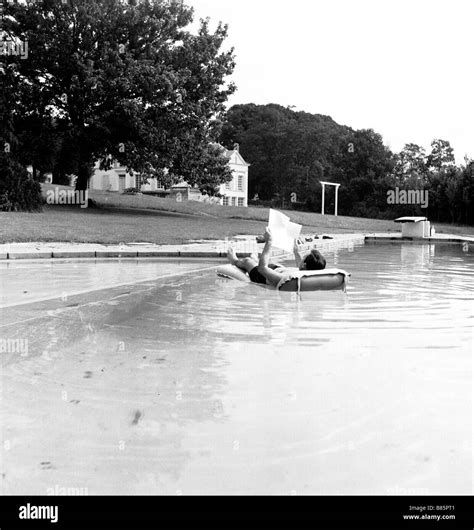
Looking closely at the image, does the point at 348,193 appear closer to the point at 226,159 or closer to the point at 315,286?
the point at 226,159

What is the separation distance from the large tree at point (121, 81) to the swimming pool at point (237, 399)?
3077 cm

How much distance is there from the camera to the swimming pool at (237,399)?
356cm

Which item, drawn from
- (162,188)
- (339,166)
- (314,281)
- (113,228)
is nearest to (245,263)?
(314,281)

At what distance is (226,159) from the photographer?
43812 millimetres

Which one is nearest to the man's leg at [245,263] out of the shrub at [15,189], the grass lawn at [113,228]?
the grass lawn at [113,228]

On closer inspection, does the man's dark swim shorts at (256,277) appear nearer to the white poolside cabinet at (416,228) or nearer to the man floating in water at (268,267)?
the man floating in water at (268,267)

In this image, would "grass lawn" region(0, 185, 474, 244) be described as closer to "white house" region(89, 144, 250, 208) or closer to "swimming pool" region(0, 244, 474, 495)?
"swimming pool" region(0, 244, 474, 495)

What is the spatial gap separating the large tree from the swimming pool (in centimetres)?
3077

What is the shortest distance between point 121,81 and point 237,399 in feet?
115

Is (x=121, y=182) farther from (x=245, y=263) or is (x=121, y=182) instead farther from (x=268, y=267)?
(x=268, y=267)

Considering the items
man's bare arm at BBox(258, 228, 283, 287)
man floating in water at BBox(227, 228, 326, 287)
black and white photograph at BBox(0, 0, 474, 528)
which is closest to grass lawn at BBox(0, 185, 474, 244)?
black and white photograph at BBox(0, 0, 474, 528)

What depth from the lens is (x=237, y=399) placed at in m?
4.92

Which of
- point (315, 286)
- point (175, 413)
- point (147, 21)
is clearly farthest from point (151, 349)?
point (147, 21)

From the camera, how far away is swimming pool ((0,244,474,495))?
3.56 metres
